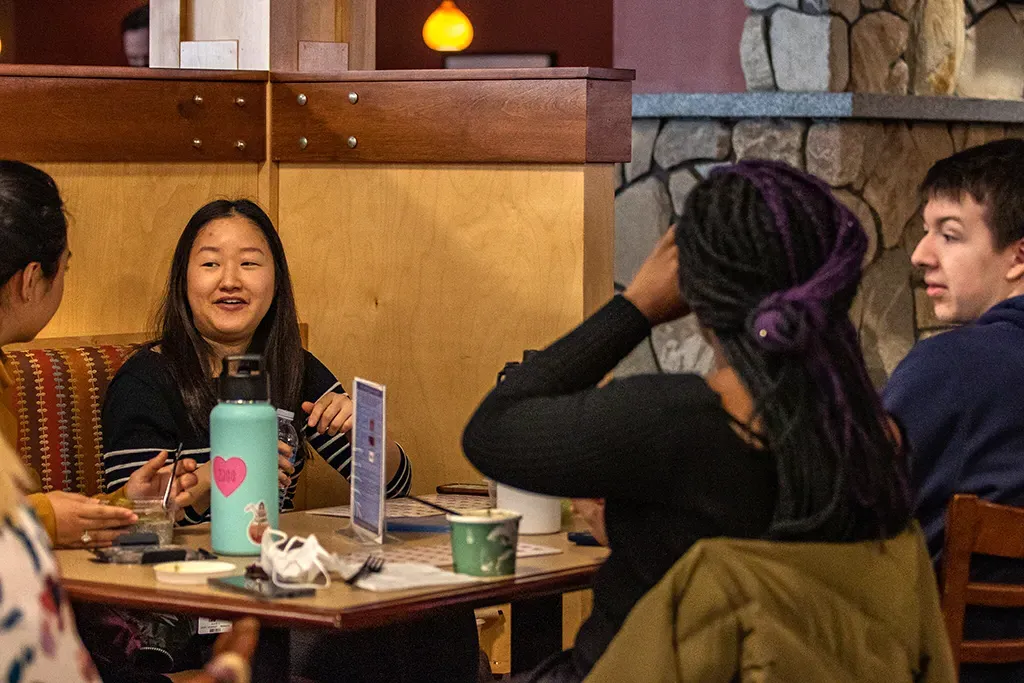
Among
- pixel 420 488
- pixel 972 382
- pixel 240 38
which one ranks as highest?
pixel 240 38

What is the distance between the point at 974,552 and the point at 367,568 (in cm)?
86

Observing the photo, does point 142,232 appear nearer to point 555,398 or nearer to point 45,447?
point 45,447

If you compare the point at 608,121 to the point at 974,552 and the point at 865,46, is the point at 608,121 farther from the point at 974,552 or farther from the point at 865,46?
the point at 865,46

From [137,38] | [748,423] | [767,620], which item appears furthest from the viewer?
[137,38]

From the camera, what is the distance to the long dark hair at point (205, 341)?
2.86 meters

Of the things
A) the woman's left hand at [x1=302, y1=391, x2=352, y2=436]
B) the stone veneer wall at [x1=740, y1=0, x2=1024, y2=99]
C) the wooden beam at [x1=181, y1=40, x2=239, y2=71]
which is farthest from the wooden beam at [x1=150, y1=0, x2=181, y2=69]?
the stone veneer wall at [x1=740, y1=0, x2=1024, y2=99]

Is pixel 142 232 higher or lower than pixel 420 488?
higher

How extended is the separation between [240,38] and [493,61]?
5543 millimetres

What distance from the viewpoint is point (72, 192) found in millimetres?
3250

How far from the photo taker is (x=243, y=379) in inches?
88.7

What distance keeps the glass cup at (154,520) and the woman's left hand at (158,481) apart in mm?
60

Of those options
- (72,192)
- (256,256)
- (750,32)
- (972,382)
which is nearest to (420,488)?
(256,256)

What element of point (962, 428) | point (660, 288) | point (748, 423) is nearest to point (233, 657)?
point (748, 423)

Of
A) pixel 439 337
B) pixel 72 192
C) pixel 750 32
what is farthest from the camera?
pixel 750 32
